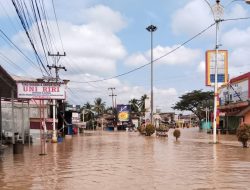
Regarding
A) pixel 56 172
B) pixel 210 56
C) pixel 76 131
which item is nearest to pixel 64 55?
pixel 210 56

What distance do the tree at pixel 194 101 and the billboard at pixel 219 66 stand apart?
69578 millimetres

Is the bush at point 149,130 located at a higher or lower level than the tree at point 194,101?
lower

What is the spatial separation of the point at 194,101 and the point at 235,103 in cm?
5203

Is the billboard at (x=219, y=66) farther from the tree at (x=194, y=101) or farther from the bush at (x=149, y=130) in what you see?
the tree at (x=194, y=101)

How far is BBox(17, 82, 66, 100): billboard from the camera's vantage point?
1018 inches

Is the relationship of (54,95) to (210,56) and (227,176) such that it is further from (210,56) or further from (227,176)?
(227,176)

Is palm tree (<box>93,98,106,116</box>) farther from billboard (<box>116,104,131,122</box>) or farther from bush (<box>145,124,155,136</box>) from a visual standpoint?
bush (<box>145,124,155,136</box>)

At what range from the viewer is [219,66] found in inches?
1336

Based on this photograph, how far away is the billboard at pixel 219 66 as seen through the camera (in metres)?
33.9

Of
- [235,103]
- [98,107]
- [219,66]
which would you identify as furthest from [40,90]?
[98,107]

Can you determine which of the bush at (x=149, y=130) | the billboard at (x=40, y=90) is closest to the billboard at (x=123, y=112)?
the bush at (x=149, y=130)

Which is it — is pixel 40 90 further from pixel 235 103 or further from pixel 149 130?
pixel 235 103

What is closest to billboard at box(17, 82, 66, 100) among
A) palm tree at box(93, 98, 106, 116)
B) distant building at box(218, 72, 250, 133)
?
distant building at box(218, 72, 250, 133)

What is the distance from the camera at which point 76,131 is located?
74.0 metres
